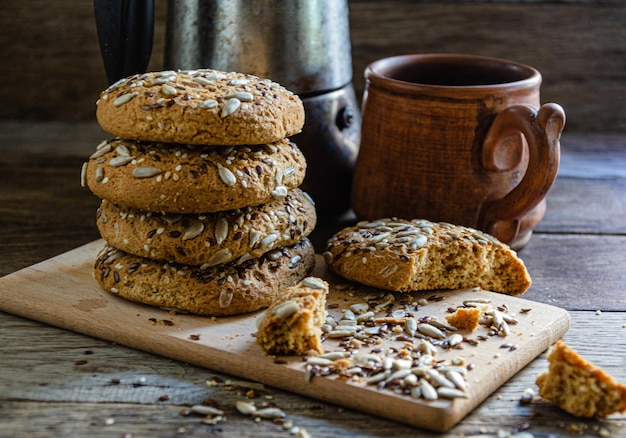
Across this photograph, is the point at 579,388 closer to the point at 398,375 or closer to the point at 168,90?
the point at 398,375

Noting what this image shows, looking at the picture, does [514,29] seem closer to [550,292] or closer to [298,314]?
[550,292]

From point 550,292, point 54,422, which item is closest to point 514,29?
point 550,292

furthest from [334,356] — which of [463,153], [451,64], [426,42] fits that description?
[426,42]

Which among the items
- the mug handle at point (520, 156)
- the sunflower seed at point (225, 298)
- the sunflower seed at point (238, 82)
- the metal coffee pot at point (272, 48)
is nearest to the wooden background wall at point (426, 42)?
the metal coffee pot at point (272, 48)

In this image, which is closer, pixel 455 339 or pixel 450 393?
pixel 450 393

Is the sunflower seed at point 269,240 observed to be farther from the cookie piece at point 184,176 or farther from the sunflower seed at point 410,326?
the sunflower seed at point 410,326

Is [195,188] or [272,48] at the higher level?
[272,48]

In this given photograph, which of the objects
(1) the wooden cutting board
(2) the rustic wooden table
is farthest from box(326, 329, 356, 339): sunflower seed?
(2) the rustic wooden table

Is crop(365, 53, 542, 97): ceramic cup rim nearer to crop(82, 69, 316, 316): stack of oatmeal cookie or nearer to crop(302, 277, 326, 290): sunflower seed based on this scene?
crop(82, 69, 316, 316): stack of oatmeal cookie
